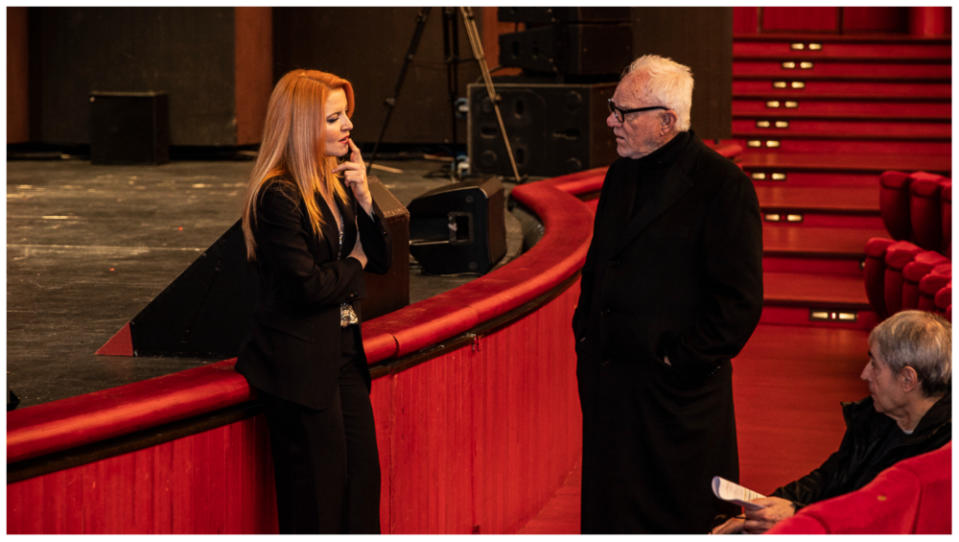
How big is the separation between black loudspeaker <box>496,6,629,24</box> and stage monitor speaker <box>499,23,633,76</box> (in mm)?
32

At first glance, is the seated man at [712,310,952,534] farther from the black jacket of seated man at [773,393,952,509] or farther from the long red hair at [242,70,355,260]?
the long red hair at [242,70,355,260]

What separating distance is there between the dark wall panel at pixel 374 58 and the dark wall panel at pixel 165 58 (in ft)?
2.38

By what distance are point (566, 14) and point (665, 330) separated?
14.7 feet

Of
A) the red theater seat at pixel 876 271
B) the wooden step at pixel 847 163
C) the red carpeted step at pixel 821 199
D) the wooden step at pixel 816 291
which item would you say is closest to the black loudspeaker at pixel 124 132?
the wooden step at pixel 847 163

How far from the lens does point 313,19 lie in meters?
9.36

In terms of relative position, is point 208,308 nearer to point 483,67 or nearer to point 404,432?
point 404,432

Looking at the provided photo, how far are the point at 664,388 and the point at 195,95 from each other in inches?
270

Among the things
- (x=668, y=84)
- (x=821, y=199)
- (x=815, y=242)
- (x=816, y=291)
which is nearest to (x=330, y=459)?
(x=668, y=84)

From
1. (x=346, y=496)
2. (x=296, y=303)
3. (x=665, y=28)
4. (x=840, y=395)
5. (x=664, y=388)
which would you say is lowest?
(x=840, y=395)

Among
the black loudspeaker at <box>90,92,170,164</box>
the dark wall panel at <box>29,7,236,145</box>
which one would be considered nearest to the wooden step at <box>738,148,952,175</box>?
the dark wall panel at <box>29,7,236,145</box>

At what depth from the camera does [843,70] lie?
9.24m

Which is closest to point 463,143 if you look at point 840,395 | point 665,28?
point 665,28

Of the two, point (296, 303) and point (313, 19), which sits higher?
point (313, 19)

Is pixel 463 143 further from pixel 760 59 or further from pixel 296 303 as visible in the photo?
pixel 296 303
